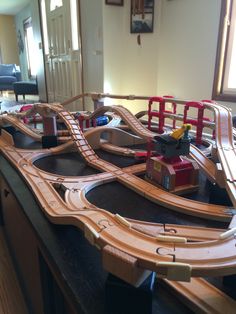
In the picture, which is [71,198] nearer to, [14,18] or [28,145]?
[28,145]

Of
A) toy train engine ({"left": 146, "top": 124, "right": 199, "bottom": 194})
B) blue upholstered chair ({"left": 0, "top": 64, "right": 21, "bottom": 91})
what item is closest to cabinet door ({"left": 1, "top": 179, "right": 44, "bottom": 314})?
toy train engine ({"left": 146, "top": 124, "right": 199, "bottom": 194})

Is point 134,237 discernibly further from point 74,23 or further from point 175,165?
point 74,23

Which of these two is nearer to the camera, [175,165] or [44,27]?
[175,165]

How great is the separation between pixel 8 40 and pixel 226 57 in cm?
804

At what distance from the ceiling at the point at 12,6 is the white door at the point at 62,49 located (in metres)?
1.77

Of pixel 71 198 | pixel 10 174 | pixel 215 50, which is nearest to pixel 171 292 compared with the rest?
pixel 71 198

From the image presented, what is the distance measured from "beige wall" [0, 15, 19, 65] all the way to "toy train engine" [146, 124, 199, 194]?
941cm

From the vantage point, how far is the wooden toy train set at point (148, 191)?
0.36 meters

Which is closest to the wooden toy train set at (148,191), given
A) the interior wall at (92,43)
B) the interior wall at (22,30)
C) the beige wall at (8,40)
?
the interior wall at (92,43)

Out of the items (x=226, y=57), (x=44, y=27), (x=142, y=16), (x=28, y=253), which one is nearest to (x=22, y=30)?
(x=44, y=27)

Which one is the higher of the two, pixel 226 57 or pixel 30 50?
pixel 30 50

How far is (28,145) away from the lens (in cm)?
123

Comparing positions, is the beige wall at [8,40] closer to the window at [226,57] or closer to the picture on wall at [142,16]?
the picture on wall at [142,16]

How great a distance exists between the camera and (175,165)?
696 mm
